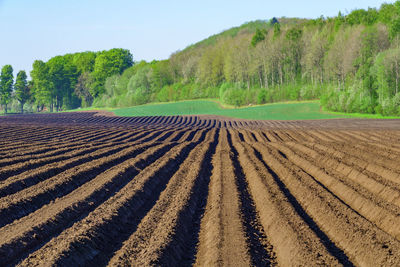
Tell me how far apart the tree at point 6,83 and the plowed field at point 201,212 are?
9354 cm

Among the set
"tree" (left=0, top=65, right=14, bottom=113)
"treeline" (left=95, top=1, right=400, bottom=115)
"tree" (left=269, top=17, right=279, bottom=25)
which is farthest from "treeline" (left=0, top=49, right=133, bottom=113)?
"tree" (left=269, top=17, right=279, bottom=25)

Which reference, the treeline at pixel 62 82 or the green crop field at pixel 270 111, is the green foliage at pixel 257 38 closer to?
the green crop field at pixel 270 111

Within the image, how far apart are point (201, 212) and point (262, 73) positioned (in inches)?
2815

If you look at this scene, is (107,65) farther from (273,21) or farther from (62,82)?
(273,21)

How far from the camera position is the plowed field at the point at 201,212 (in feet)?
21.8

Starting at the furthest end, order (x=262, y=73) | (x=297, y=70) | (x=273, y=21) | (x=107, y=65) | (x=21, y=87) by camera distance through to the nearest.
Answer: (x=273, y=21) → (x=107, y=65) → (x=21, y=87) → (x=262, y=73) → (x=297, y=70)

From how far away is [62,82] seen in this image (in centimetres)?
10919

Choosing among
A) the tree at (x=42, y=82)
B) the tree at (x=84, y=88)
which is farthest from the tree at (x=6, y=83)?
the tree at (x=84, y=88)

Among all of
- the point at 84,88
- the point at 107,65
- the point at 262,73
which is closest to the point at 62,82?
the point at 84,88

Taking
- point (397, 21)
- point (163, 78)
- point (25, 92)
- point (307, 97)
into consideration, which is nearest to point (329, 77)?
point (307, 97)

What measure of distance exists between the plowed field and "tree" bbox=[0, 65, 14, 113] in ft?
307

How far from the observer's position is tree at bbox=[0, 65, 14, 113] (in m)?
99.2

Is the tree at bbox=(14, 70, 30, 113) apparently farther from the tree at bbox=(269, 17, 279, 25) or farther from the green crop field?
the tree at bbox=(269, 17, 279, 25)

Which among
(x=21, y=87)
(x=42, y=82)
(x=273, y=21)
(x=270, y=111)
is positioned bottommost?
(x=270, y=111)
